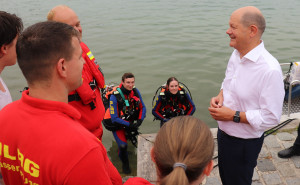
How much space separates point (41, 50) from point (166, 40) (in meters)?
11.1

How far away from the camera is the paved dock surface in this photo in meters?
3.55

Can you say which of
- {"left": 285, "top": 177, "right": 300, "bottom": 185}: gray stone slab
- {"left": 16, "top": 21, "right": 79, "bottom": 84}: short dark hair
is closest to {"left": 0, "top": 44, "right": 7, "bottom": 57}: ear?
{"left": 16, "top": 21, "right": 79, "bottom": 84}: short dark hair

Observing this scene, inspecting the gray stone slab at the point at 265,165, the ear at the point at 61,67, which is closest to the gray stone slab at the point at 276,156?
the gray stone slab at the point at 265,165

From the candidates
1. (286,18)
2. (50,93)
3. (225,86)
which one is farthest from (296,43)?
(50,93)

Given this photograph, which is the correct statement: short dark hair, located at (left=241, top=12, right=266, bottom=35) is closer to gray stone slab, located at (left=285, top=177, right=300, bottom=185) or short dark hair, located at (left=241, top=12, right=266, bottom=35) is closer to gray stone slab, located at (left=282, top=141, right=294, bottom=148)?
gray stone slab, located at (left=285, top=177, right=300, bottom=185)

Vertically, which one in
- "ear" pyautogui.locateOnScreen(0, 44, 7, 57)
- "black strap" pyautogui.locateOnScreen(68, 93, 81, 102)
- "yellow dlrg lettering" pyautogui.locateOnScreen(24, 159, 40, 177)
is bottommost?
"black strap" pyautogui.locateOnScreen(68, 93, 81, 102)

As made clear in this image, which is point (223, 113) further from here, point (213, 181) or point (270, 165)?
point (270, 165)

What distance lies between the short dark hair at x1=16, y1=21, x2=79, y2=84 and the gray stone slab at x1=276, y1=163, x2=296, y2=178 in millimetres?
3512

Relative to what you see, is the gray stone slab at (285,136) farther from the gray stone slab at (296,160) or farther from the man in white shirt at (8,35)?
the man in white shirt at (8,35)

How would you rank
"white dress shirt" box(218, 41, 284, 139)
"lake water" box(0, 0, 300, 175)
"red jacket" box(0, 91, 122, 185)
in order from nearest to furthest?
1. "red jacket" box(0, 91, 122, 185)
2. "white dress shirt" box(218, 41, 284, 139)
3. "lake water" box(0, 0, 300, 175)

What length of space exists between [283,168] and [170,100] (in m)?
2.31

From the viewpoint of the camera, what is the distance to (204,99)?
7551mm

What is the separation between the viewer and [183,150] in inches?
49.9

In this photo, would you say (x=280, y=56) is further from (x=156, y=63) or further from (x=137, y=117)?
(x=137, y=117)
